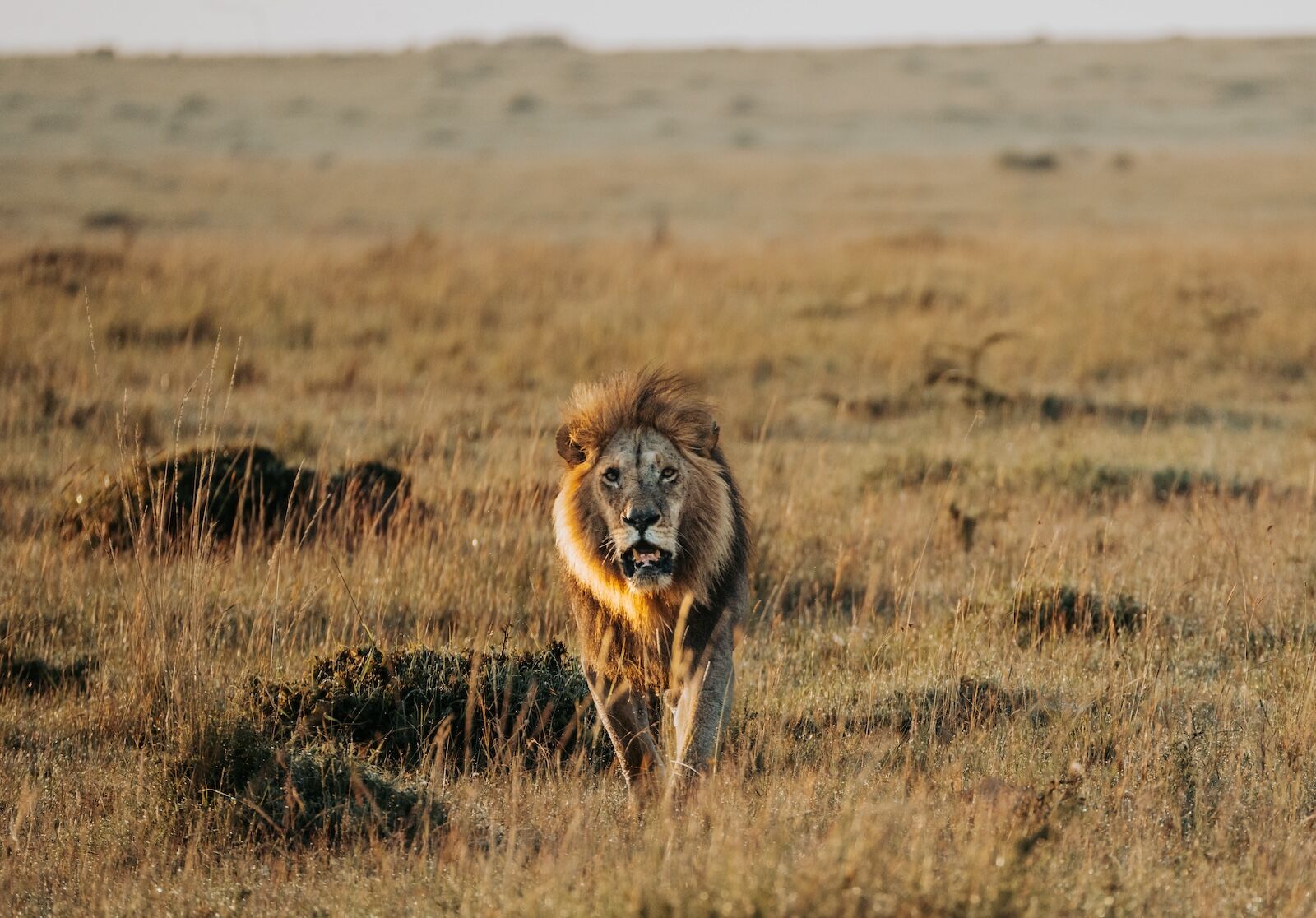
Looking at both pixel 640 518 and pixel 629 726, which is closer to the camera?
pixel 640 518

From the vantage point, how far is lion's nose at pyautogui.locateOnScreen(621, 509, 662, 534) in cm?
438

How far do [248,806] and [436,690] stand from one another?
1.09 metres

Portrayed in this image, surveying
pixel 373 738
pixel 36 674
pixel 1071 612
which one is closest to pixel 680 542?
pixel 373 738

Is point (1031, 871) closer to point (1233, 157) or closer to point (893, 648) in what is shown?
point (893, 648)

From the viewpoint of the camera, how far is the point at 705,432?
4.82 metres

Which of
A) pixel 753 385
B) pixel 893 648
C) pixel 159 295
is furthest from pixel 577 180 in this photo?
pixel 893 648

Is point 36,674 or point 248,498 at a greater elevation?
point 248,498

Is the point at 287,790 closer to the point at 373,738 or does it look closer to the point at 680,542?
the point at 373,738

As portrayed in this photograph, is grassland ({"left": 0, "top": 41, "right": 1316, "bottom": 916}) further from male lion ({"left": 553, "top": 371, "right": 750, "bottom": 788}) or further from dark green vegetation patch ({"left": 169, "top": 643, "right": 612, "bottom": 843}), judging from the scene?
male lion ({"left": 553, "top": 371, "right": 750, "bottom": 788})

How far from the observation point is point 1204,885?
402 centimetres

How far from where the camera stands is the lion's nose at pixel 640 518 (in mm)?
4375

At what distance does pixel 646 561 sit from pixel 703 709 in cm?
59

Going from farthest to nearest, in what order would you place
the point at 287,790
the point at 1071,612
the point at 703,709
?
the point at 1071,612 → the point at 703,709 → the point at 287,790

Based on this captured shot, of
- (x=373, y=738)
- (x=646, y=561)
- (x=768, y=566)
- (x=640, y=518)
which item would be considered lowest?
(x=373, y=738)
